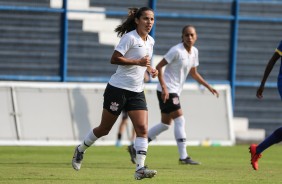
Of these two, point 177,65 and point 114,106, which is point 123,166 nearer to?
point 177,65

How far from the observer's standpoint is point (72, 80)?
23.3 m

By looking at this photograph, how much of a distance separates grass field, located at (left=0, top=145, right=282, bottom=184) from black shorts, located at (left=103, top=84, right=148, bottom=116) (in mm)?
935

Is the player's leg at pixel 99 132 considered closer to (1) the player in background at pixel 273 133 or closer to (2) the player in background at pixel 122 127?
(1) the player in background at pixel 273 133

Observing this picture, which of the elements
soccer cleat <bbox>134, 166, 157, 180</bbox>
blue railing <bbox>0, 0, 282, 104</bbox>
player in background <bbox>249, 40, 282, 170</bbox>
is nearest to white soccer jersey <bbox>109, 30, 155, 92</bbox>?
soccer cleat <bbox>134, 166, 157, 180</bbox>

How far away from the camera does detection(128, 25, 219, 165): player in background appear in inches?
658

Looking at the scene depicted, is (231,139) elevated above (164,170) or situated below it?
below

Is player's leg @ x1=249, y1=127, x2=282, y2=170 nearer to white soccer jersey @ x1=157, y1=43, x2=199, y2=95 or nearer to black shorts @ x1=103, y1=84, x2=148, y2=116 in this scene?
black shorts @ x1=103, y1=84, x2=148, y2=116

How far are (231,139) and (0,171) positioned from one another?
34.2 ft

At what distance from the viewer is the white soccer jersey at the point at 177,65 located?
1702 centimetres

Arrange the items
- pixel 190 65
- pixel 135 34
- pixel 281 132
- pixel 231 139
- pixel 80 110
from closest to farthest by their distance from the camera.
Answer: pixel 135 34 < pixel 281 132 < pixel 190 65 < pixel 80 110 < pixel 231 139

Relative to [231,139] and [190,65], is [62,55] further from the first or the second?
[190,65]

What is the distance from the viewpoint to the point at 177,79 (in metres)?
17.2

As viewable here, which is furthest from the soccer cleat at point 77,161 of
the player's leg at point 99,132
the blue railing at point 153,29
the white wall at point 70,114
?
the blue railing at point 153,29

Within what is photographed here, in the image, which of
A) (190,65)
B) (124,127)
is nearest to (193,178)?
(190,65)
